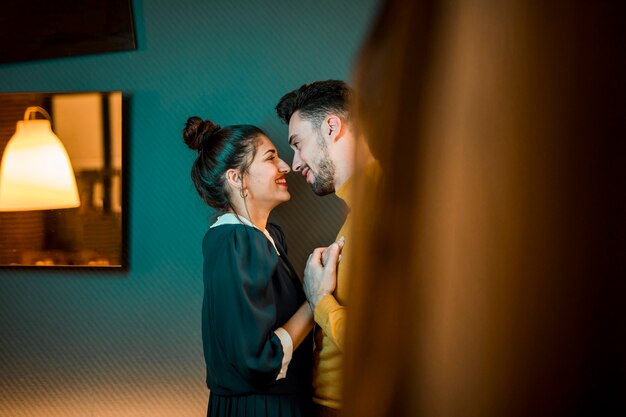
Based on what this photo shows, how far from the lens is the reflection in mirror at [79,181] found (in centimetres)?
184

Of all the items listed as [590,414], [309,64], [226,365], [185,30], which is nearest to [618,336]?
[590,414]

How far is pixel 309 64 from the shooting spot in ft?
6.13

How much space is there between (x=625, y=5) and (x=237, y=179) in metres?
1.34

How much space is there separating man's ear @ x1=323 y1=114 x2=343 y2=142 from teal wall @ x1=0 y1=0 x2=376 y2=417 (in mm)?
364

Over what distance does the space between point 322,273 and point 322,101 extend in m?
0.48

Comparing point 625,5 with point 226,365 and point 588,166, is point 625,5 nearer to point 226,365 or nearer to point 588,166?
point 588,166

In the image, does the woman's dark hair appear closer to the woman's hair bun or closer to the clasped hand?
the woman's hair bun

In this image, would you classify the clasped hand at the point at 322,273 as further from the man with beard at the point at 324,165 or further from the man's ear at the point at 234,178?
the man's ear at the point at 234,178

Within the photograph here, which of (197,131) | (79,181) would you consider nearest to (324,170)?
(197,131)

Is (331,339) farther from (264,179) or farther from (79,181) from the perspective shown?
(79,181)

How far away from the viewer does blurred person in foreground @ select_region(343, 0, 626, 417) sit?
264 millimetres

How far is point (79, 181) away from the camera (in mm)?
1851

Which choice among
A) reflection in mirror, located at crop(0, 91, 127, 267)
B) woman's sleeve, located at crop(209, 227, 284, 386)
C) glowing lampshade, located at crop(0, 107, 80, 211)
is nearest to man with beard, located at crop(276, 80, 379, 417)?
woman's sleeve, located at crop(209, 227, 284, 386)

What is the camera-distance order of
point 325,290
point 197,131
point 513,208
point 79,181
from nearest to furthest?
point 513,208
point 325,290
point 197,131
point 79,181
